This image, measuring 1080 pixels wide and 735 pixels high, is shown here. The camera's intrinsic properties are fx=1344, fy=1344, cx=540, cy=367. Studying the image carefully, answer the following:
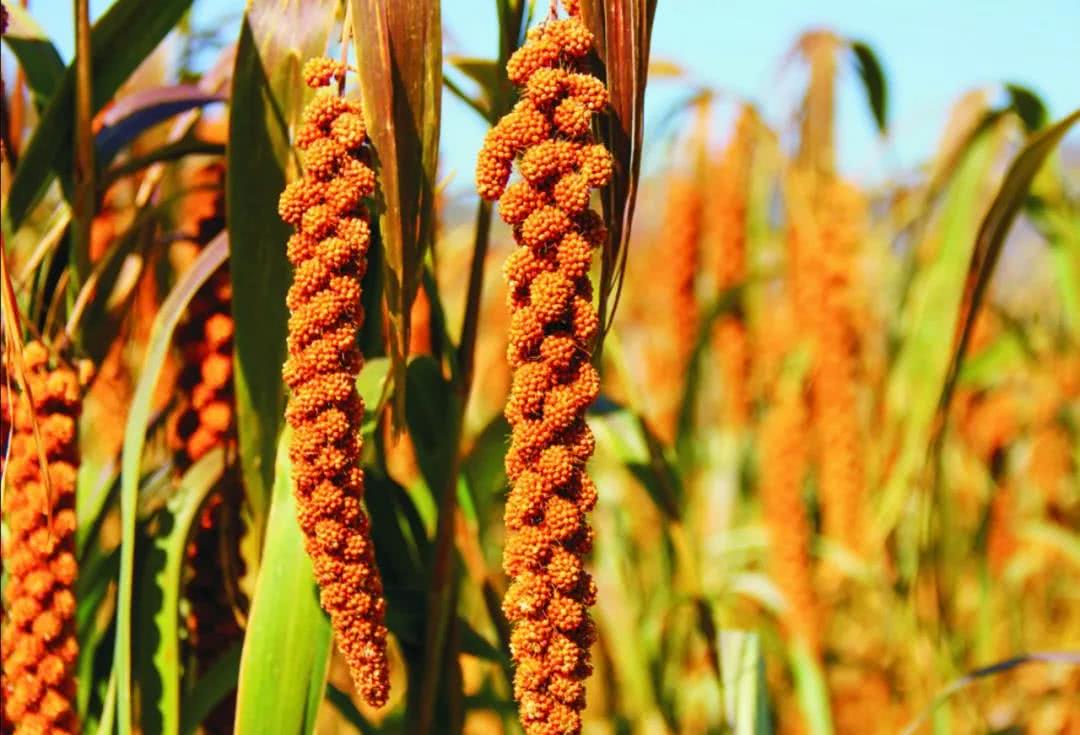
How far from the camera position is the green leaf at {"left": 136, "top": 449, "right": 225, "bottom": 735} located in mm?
1093

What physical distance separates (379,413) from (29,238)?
139 centimetres

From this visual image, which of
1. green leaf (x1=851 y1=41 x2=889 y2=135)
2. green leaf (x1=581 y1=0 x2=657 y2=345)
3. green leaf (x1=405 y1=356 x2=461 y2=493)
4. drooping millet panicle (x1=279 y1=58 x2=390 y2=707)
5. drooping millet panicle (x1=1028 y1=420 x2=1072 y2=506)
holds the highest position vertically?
green leaf (x1=851 y1=41 x2=889 y2=135)

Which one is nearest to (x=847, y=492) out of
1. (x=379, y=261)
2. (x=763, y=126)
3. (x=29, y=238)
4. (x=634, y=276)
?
(x=763, y=126)

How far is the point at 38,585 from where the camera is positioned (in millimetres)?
958

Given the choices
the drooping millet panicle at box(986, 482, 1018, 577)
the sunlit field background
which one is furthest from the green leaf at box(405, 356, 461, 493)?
the drooping millet panicle at box(986, 482, 1018, 577)

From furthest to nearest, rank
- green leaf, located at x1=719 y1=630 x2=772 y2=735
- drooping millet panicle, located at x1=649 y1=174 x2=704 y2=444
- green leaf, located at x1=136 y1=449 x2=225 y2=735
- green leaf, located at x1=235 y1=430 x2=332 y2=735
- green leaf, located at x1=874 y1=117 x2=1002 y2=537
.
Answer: drooping millet panicle, located at x1=649 y1=174 x2=704 y2=444
green leaf, located at x1=874 y1=117 x2=1002 y2=537
green leaf, located at x1=719 y1=630 x2=772 y2=735
green leaf, located at x1=136 y1=449 x2=225 y2=735
green leaf, located at x1=235 y1=430 x2=332 y2=735

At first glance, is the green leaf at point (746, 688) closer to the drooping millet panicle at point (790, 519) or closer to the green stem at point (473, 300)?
the green stem at point (473, 300)

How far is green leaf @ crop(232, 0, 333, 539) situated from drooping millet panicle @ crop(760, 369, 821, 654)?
123cm

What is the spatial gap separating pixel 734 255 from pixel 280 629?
1453mm

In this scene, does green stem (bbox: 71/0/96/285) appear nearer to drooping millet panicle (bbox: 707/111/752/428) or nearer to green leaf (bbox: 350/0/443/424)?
green leaf (bbox: 350/0/443/424)

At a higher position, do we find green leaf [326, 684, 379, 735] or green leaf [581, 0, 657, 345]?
green leaf [581, 0, 657, 345]

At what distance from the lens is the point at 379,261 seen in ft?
3.65

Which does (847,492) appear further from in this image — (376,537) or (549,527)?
(549,527)

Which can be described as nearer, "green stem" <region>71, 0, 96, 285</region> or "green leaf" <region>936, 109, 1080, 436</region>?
"green stem" <region>71, 0, 96, 285</region>
